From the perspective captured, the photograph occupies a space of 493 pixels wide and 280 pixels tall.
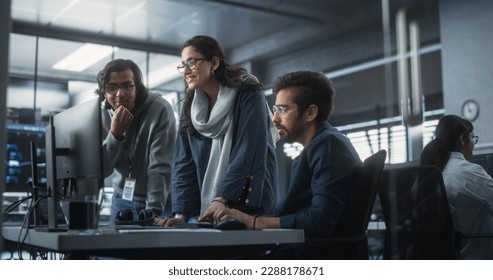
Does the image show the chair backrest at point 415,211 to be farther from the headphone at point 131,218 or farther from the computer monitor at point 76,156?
the computer monitor at point 76,156

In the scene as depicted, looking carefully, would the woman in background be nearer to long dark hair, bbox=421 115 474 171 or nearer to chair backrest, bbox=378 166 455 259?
long dark hair, bbox=421 115 474 171

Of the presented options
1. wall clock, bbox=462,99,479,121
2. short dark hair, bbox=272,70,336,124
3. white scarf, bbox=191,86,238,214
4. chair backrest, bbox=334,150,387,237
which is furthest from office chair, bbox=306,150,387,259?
wall clock, bbox=462,99,479,121

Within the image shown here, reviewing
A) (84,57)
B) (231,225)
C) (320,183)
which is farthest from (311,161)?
(84,57)

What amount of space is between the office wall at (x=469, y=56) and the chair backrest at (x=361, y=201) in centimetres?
96

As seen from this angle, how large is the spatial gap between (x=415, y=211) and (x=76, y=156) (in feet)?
3.43

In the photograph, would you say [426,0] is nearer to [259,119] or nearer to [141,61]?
[259,119]

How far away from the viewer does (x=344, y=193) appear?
50.6 inches

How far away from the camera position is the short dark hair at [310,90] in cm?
→ 143

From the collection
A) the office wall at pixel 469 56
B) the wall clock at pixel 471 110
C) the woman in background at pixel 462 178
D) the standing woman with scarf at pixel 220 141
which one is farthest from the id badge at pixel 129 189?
the wall clock at pixel 471 110

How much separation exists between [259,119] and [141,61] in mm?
4347

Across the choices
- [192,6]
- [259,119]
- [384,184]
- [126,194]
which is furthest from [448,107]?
[192,6]

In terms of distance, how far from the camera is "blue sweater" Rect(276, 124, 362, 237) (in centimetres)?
123

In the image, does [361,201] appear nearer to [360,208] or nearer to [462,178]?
[360,208]

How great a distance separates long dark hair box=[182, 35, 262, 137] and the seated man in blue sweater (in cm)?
18
